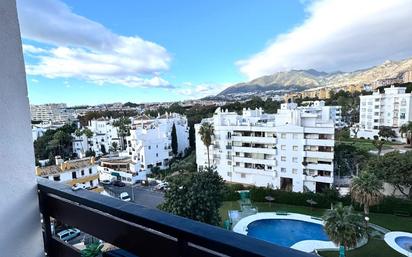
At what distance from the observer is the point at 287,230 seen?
1057 centimetres

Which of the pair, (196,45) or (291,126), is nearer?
(196,45)

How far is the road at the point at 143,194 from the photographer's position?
42.7 feet

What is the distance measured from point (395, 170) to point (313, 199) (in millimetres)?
4222

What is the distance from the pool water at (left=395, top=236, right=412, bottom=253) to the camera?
8.83 meters

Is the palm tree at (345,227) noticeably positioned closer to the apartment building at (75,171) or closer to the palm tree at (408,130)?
the apartment building at (75,171)

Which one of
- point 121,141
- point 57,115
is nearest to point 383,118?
point 121,141

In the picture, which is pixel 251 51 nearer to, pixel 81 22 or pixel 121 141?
pixel 121 141

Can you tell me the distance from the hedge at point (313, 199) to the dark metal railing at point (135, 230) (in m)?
13.2

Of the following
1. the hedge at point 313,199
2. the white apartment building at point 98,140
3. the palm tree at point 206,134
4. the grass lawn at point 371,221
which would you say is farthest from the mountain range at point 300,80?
the grass lawn at point 371,221

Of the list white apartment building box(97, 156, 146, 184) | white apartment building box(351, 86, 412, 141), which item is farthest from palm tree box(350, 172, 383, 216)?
white apartment building box(351, 86, 412, 141)

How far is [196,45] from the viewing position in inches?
446

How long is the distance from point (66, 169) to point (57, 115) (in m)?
31.7

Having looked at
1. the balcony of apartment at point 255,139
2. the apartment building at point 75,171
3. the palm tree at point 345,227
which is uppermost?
the balcony of apartment at point 255,139

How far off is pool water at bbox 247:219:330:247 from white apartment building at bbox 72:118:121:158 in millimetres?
19091
